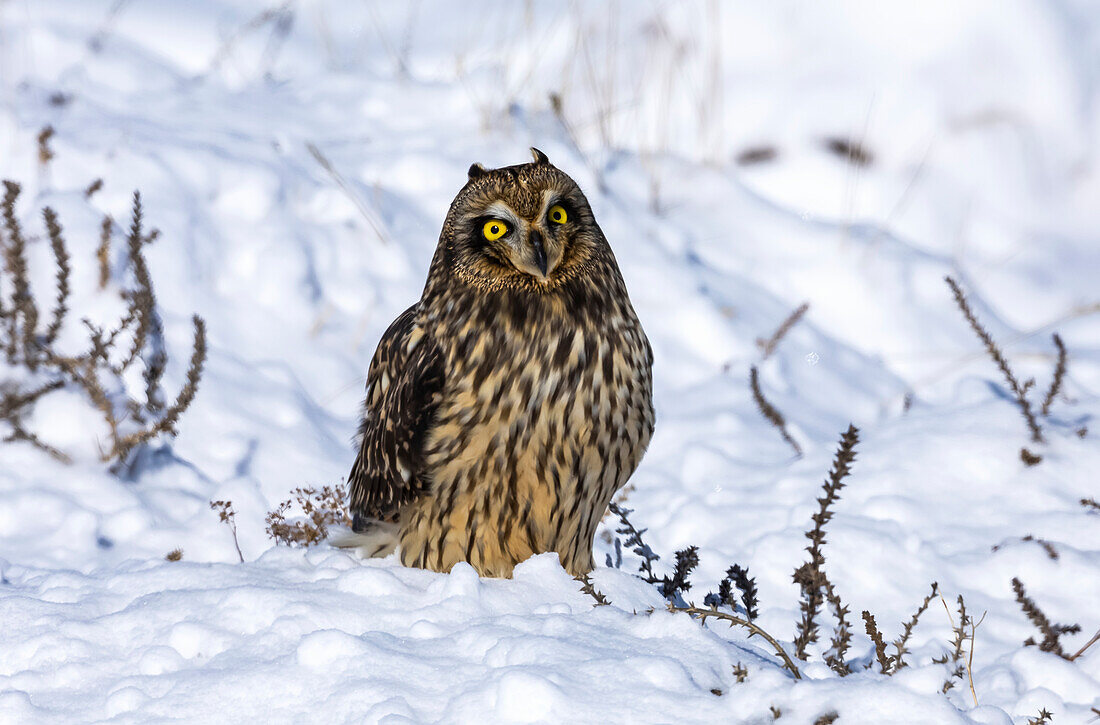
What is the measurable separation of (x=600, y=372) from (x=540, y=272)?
0.31 meters

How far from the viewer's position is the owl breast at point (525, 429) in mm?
2662

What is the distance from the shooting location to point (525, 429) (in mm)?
2654

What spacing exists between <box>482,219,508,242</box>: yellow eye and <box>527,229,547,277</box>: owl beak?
9 centimetres

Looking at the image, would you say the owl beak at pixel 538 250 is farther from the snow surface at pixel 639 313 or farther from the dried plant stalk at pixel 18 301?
the dried plant stalk at pixel 18 301

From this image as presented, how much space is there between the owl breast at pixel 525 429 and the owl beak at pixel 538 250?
127 millimetres

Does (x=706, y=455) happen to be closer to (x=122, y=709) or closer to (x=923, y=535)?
(x=923, y=535)

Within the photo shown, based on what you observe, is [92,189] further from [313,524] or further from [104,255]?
[313,524]

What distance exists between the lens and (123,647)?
2178mm

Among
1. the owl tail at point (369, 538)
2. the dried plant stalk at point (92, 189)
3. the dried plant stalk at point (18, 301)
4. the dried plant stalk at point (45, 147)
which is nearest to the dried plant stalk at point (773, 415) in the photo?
the owl tail at point (369, 538)

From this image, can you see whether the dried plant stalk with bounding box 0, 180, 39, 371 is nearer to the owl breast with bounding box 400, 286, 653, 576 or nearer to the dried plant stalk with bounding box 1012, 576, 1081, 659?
the owl breast with bounding box 400, 286, 653, 576

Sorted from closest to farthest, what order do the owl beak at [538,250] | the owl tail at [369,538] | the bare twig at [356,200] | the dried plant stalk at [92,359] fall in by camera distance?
the owl beak at [538,250] → the owl tail at [369,538] → the dried plant stalk at [92,359] → the bare twig at [356,200]

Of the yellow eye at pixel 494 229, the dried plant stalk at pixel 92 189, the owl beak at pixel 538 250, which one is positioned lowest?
the owl beak at pixel 538 250

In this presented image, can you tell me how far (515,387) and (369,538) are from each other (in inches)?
29.1

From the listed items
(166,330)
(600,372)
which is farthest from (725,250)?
(600,372)
